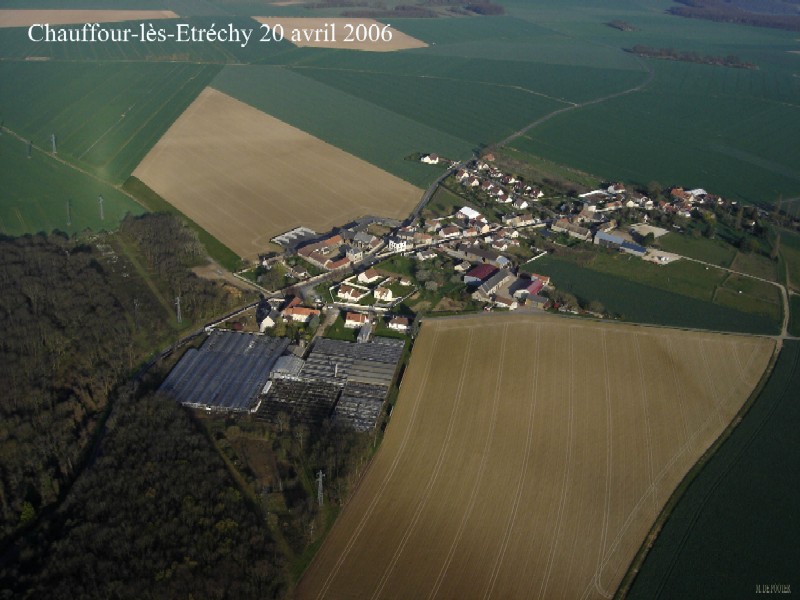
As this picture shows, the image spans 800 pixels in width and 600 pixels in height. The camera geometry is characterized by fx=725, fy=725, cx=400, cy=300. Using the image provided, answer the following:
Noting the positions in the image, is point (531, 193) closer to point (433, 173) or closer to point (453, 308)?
point (433, 173)

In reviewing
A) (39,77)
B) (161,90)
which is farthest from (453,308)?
(39,77)

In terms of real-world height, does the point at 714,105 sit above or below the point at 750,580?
above

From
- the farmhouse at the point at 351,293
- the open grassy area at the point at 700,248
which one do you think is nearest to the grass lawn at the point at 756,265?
the open grassy area at the point at 700,248

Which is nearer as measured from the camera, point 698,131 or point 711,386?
point 711,386

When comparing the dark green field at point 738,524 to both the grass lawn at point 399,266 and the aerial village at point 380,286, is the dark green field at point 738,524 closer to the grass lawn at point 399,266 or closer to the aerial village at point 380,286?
the aerial village at point 380,286

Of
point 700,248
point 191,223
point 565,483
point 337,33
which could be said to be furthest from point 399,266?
point 337,33

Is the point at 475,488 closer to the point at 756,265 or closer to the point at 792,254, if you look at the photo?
the point at 756,265
